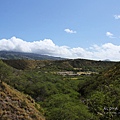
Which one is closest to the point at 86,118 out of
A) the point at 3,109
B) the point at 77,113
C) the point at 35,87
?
the point at 77,113

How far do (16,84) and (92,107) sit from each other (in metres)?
37.8

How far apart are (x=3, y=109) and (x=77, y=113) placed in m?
15.5

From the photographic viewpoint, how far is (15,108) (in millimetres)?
50562

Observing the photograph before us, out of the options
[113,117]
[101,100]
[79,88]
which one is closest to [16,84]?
[79,88]

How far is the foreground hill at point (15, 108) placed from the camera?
48.7 metres

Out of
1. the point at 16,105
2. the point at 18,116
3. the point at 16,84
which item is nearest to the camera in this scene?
the point at 18,116

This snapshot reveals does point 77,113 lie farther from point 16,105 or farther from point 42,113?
point 16,105

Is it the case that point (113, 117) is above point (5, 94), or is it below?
below

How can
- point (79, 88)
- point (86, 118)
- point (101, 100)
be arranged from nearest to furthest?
1. point (86, 118)
2. point (101, 100)
3. point (79, 88)

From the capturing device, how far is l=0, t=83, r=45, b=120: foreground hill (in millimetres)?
48700

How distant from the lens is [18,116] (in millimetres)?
48875

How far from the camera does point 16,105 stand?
5203 centimetres

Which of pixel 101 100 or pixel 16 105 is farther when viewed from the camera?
pixel 101 100

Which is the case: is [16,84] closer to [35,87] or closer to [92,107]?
[35,87]
